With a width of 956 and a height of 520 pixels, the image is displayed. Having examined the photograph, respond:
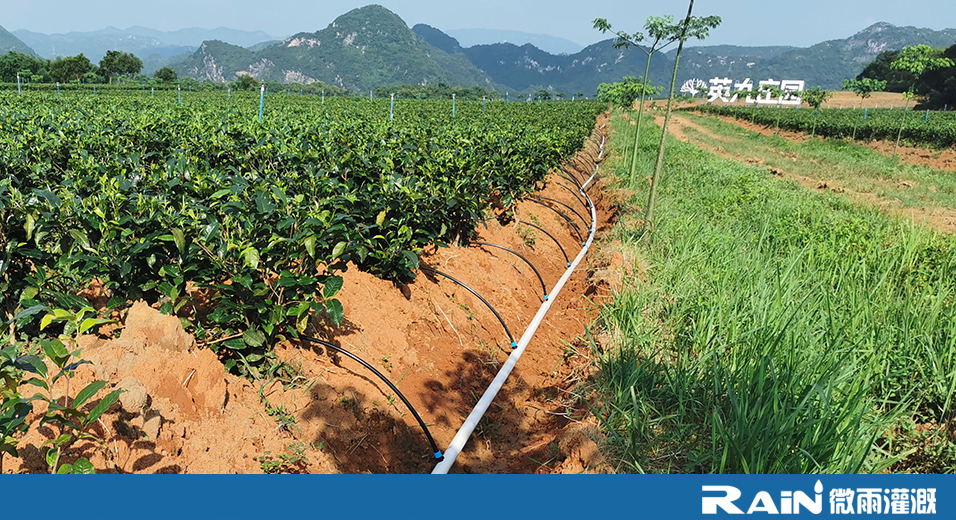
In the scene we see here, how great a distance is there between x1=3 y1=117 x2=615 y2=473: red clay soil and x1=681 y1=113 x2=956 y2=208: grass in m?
9.97

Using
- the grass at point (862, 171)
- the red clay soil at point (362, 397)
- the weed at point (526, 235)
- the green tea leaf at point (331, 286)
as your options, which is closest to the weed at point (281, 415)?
the red clay soil at point (362, 397)

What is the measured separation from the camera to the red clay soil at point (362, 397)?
8.64 feet

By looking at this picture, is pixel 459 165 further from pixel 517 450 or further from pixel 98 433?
pixel 98 433

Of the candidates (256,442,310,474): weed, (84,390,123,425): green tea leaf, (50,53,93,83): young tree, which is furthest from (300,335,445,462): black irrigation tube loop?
(50,53,93,83): young tree

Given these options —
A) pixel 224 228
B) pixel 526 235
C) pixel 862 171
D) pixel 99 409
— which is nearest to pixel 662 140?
pixel 526 235

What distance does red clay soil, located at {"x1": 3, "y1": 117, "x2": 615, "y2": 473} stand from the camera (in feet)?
8.64

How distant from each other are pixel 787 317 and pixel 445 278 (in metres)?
2.77

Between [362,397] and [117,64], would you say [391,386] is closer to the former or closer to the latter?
[362,397]

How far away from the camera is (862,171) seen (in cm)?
1659

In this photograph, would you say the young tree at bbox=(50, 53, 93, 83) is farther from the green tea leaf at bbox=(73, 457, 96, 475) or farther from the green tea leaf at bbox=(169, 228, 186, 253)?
the green tea leaf at bbox=(73, 457, 96, 475)

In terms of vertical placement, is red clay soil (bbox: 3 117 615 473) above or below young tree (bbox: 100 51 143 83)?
below

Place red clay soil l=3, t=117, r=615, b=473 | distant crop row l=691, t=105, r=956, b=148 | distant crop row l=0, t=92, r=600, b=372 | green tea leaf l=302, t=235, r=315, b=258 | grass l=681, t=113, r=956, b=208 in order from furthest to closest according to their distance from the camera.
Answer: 1. distant crop row l=691, t=105, r=956, b=148
2. grass l=681, t=113, r=956, b=208
3. green tea leaf l=302, t=235, r=315, b=258
4. distant crop row l=0, t=92, r=600, b=372
5. red clay soil l=3, t=117, r=615, b=473

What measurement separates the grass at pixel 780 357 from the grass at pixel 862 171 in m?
7.26

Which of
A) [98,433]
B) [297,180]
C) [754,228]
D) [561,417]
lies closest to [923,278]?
[754,228]
